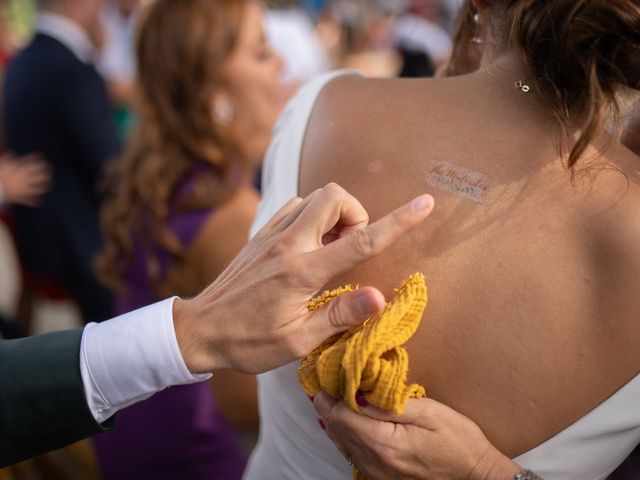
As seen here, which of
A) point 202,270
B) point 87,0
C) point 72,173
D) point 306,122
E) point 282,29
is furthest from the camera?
point 282,29

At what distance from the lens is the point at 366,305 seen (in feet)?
2.78

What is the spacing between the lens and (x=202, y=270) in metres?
1.94

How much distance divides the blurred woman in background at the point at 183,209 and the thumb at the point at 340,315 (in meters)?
1.05

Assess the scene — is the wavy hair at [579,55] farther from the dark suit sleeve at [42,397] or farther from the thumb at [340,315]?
the dark suit sleeve at [42,397]

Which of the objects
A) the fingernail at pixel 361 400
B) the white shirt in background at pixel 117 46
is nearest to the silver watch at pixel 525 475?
the fingernail at pixel 361 400

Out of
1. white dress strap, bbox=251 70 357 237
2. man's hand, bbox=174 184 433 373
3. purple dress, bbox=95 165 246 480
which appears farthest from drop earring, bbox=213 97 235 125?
man's hand, bbox=174 184 433 373

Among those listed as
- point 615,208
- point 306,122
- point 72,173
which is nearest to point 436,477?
point 615,208

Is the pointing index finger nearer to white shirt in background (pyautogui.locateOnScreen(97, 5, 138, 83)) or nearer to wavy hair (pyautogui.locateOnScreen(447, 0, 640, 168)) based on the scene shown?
wavy hair (pyautogui.locateOnScreen(447, 0, 640, 168))

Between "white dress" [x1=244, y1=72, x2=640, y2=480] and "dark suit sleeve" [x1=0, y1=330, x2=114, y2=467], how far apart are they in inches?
13.1

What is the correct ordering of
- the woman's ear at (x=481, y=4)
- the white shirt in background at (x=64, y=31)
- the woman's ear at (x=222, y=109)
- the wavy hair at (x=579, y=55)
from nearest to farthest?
the wavy hair at (x=579, y=55) < the woman's ear at (x=481, y=4) < the woman's ear at (x=222, y=109) < the white shirt in background at (x=64, y=31)

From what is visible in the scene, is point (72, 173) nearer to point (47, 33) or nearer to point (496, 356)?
point (47, 33)

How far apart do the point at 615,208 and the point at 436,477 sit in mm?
437

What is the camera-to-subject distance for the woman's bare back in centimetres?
88

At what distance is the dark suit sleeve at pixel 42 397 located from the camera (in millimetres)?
951
